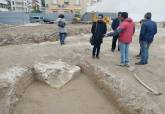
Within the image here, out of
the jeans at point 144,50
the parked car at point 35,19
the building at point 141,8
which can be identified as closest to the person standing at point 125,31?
the jeans at point 144,50

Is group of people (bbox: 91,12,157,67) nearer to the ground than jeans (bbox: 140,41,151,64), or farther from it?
farther from it

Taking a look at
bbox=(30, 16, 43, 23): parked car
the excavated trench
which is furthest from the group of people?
Result: bbox=(30, 16, 43, 23): parked car

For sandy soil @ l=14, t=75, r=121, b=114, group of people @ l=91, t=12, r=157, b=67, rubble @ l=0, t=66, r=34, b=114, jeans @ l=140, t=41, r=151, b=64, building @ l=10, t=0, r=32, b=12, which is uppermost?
building @ l=10, t=0, r=32, b=12

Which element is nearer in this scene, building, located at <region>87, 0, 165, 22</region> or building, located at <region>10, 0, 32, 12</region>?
building, located at <region>87, 0, 165, 22</region>

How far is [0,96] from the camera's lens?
616cm

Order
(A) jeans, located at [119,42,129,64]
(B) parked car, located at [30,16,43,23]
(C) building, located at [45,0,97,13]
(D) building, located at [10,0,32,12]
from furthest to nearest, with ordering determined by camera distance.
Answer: (D) building, located at [10,0,32,12], (C) building, located at [45,0,97,13], (B) parked car, located at [30,16,43,23], (A) jeans, located at [119,42,129,64]

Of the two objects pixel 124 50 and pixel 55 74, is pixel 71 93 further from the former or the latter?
pixel 124 50

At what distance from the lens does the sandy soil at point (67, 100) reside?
21.3ft

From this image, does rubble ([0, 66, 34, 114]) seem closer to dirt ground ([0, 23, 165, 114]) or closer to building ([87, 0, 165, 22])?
dirt ground ([0, 23, 165, 114])

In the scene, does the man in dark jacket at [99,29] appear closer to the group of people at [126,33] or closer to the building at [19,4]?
the group of people at [126,33]

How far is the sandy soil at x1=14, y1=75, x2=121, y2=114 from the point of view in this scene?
6484 mm

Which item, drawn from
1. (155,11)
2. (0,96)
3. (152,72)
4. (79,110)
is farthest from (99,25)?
(155,11)

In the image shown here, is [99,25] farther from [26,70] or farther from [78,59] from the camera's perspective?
[26,70]

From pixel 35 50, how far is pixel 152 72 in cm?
489
